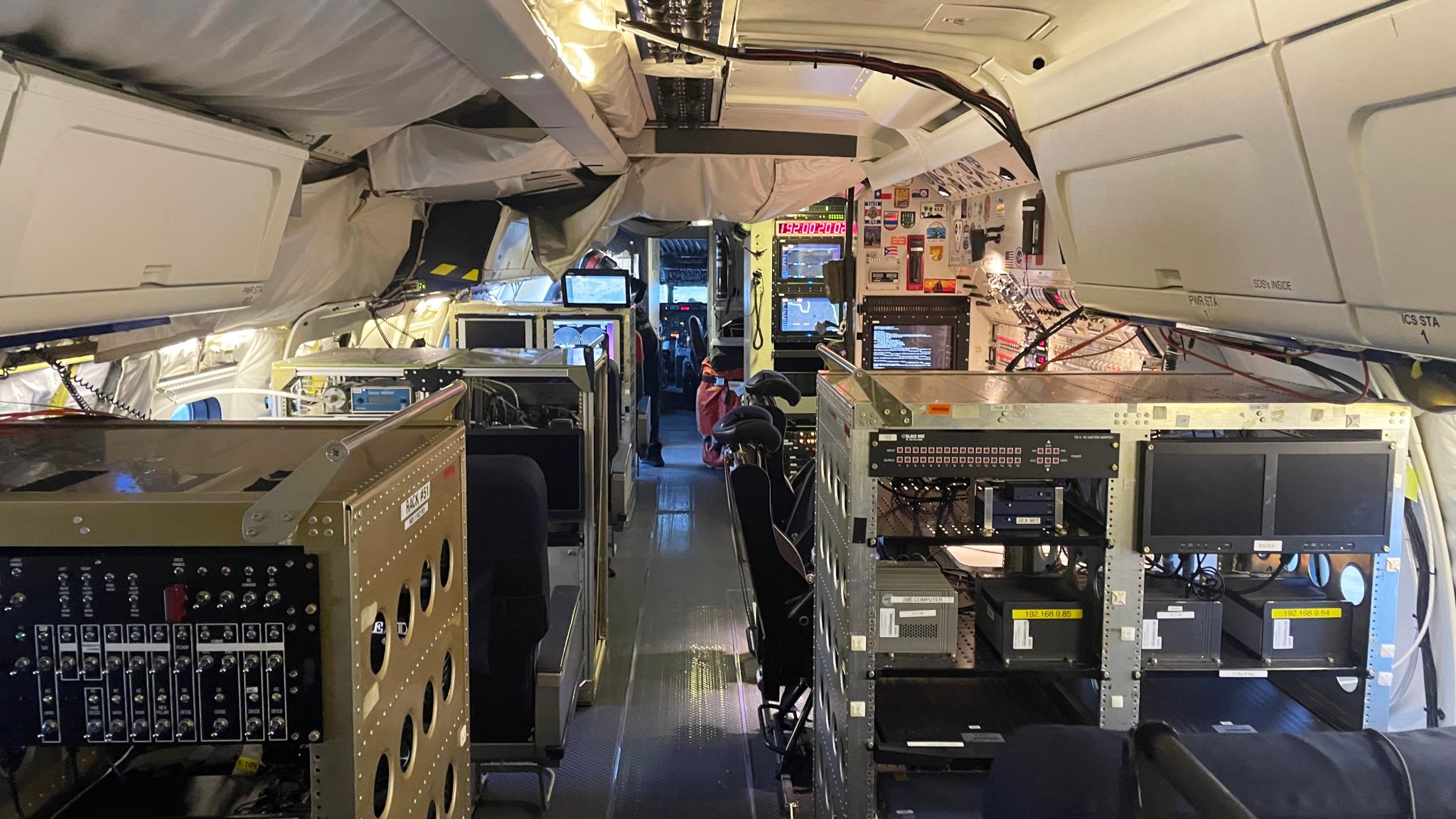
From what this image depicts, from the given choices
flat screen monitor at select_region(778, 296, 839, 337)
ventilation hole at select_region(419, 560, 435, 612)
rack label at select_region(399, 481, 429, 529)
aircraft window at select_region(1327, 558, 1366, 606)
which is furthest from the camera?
flat screen monitor at select_region(778, 296, 839, 337)

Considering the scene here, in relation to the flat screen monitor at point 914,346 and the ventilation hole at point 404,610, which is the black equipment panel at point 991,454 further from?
the flat screen monitor at point 914,346

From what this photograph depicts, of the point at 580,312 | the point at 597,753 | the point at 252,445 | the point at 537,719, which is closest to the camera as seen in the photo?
the point at 252,445

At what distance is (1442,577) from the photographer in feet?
9.04

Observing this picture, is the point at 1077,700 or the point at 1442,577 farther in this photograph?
the point at 1077,700

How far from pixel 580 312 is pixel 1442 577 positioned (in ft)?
21.6

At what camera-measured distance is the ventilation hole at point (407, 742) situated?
207 centimetres

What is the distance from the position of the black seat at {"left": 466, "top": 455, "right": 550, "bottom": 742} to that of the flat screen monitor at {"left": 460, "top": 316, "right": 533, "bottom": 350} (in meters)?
4.50

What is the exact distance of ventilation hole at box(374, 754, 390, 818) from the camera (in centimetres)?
187

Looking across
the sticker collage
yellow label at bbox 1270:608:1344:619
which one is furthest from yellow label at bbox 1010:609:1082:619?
the sticker collage

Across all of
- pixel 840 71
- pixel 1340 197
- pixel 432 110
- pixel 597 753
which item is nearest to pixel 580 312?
pixel 597 753

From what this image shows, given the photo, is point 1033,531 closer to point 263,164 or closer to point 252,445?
point 252,445

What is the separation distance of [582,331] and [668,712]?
416cm

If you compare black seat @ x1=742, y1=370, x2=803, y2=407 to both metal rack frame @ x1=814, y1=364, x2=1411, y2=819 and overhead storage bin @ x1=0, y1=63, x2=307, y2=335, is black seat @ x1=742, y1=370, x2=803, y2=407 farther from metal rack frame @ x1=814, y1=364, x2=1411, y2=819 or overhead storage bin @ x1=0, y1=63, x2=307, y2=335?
overhead storage bin @ x1=0, y1=63, x2=307, y2=335

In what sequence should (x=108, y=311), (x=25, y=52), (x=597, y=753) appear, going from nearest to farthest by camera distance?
(x=25, y=52) < (x=108, y=311) < (x=597, y=753)
